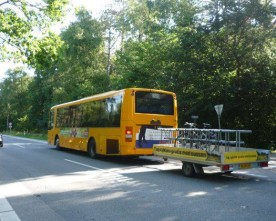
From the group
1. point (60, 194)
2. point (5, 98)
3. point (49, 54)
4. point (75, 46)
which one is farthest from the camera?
point (5, 98)

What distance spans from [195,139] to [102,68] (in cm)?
3843

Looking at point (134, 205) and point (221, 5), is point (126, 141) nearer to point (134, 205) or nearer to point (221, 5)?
point (134, 205)

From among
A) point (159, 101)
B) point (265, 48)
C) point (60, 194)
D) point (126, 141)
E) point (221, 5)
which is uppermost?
point (221, 5)

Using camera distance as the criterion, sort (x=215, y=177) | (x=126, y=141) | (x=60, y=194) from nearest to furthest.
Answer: (x=60, y=194)
(x=215, y=177)
(x=126, y=141)

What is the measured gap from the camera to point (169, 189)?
8594 mm

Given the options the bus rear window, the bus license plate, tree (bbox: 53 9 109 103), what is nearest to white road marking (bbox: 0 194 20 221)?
the bus license plate

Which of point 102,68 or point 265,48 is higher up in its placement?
point 102,68

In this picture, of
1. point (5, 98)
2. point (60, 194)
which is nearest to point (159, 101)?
point (60, 194)

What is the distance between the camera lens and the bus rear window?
14.3 m

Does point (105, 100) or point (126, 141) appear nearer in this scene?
point (126, 141)

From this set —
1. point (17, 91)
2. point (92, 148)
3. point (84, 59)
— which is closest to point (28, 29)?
point (92, 148)

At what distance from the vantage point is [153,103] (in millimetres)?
14719

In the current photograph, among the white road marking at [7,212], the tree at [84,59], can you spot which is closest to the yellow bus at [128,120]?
the white road marking at [7,212]

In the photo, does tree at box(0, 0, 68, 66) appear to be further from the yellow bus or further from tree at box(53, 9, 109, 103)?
tree at box(53, 9, 109, 103)
